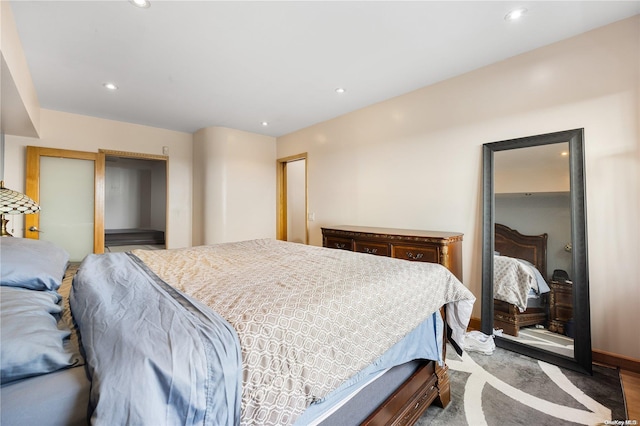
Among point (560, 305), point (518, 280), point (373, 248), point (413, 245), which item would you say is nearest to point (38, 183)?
point (373, 248)

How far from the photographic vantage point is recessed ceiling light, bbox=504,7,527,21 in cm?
184

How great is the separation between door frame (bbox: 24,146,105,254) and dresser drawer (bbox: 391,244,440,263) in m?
4.26

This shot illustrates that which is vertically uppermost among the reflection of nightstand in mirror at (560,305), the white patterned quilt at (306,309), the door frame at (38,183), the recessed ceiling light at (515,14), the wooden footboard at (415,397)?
the recessed ceiling light at (515,14)

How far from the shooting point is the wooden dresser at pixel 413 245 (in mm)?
2358

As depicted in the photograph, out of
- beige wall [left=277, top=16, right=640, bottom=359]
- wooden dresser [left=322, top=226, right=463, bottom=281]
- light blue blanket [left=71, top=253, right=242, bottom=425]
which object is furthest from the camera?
wooden dresser [left=322, top=226, right=463, bottom=281]

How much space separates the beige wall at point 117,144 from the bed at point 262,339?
3.17 m

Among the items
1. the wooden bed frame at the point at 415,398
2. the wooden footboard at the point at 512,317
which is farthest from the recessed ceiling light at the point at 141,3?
the wooden footboard at the point at 512,317

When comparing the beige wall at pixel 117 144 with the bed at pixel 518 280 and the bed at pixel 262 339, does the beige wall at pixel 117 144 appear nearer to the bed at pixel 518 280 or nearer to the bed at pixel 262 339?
the bed at pixel 262 339

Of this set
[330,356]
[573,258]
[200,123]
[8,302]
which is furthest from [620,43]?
[200,123]

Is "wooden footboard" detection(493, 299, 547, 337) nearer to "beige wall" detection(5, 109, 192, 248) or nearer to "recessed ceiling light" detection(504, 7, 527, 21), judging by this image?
"recessed ceiling light" detection(504, 7, 527, 21)

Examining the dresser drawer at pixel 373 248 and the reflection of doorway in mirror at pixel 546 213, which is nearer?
the reflection of doorway in mirror at pixel 546 213

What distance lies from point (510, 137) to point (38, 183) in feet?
18.5

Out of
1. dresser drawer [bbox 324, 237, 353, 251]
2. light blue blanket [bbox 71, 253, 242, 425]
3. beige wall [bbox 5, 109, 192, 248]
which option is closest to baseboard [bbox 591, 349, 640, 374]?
dresser drawer [bbox 324, 237, 353, 251]

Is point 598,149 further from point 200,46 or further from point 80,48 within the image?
point 80,48
